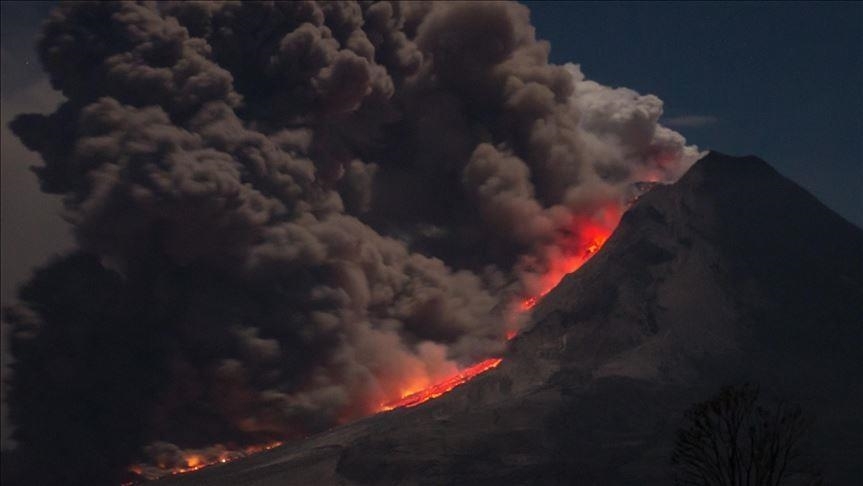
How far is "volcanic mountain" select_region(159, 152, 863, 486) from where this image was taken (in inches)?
1284

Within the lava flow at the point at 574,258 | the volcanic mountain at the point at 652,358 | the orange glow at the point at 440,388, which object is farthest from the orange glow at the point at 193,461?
the lava flow at the point at 574,258

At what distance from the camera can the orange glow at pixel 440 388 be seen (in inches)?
1576

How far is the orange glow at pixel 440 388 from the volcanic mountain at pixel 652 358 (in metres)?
1.57

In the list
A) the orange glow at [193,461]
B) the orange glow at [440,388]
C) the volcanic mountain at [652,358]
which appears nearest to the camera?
the volcanic mountain at [652,358]

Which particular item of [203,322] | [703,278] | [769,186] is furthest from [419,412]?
[769,186]

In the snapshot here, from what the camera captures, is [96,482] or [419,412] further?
[96,482]

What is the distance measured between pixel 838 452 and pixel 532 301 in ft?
59.9

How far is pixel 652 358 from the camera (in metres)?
37.8

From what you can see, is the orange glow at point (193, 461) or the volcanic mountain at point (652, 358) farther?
the orange glow at point (193, 461)

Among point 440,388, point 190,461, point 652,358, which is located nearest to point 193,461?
point 190,461

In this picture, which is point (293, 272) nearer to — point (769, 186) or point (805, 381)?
point (805, 381)

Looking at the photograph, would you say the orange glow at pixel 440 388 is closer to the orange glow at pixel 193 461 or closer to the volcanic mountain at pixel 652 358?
the volcanic mountain at pixel 652 358

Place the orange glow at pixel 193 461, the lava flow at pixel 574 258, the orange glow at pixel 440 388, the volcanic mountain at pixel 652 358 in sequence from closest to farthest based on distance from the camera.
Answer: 1. the volcanic mountain at pixel 652 358
2. the orange glow at pixel 440 388
3. the orange glow at pixel 193 461
4. the lava flow at pixel 574 258

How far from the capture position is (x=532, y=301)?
1886 inches
